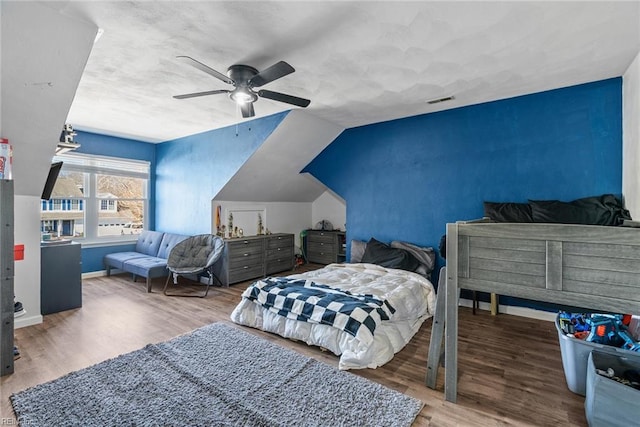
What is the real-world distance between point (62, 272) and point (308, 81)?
3.86 metres

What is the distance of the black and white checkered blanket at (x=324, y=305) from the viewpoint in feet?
8.31

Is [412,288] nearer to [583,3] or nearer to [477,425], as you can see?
[477,425]

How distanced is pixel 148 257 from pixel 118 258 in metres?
0.47

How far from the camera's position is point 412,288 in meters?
3.37

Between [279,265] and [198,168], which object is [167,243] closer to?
[198,168]

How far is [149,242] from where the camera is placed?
5637 mm

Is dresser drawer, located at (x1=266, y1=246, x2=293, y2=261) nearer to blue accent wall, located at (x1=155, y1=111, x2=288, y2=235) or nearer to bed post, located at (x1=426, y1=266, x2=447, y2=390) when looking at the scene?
blue accent wall, located at (x1=155, y1=111, x2=288, y2=235)

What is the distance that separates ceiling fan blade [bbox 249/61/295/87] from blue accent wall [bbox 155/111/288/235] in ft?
5.23

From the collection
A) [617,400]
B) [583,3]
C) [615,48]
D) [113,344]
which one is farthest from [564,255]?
[113,344]

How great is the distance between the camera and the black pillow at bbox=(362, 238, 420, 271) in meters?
4.14

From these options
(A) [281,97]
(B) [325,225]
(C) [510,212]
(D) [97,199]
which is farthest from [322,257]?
(D) [97,199]

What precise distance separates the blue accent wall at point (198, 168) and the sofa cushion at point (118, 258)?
0.82 m

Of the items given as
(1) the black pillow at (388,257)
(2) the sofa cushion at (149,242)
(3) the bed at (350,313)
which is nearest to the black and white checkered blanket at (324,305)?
(3) the bed at (350,313)

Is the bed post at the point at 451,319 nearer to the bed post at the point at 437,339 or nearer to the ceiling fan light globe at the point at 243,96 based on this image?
the bed post at the point at 437,339
